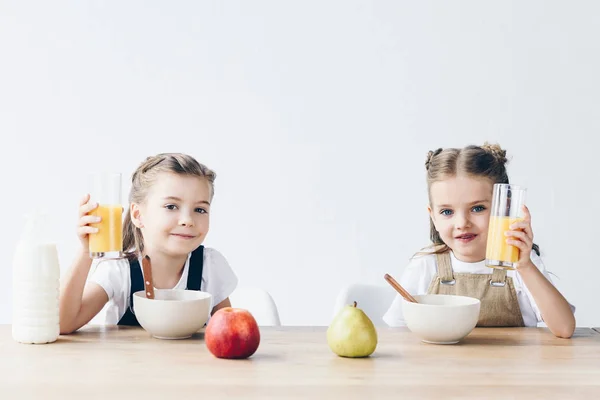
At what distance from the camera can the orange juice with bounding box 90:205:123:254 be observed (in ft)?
4.92

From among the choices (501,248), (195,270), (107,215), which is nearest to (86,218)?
(107,215)

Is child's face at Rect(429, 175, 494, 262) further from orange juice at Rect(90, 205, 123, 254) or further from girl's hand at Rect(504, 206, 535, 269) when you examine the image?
orange juice at Rect(90, 205, 123, 254)

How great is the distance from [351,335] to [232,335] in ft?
0.69

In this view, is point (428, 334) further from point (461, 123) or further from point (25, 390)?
point (461, 123)

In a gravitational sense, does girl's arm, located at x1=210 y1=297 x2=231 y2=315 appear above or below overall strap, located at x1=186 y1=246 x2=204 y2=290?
below

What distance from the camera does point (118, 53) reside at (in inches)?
128

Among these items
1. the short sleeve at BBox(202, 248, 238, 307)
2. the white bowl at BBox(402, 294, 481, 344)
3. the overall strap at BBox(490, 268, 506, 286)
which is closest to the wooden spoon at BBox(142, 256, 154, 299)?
the short sleeve at BBox(202, 248, 238, 307)

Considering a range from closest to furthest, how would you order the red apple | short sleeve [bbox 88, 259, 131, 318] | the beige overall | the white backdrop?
the red apple < short sleeve [bbox 88, 259, 131, 318] < the beige overall < the white backdrop

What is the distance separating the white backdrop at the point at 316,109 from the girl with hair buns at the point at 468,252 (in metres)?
1.25

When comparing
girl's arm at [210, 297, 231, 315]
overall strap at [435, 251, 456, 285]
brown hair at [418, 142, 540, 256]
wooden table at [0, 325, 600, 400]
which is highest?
brown hair at [418, 142, 540, 256]

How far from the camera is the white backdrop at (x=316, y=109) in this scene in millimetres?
3232

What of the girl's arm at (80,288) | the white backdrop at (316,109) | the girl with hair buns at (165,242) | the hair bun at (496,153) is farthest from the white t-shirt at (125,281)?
the white backdrop at (316,109)

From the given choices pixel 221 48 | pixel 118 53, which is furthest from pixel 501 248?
pixel 118 53

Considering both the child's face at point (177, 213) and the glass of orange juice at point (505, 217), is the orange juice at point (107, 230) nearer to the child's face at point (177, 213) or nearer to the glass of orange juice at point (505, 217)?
the child's face at point (177, 213)
